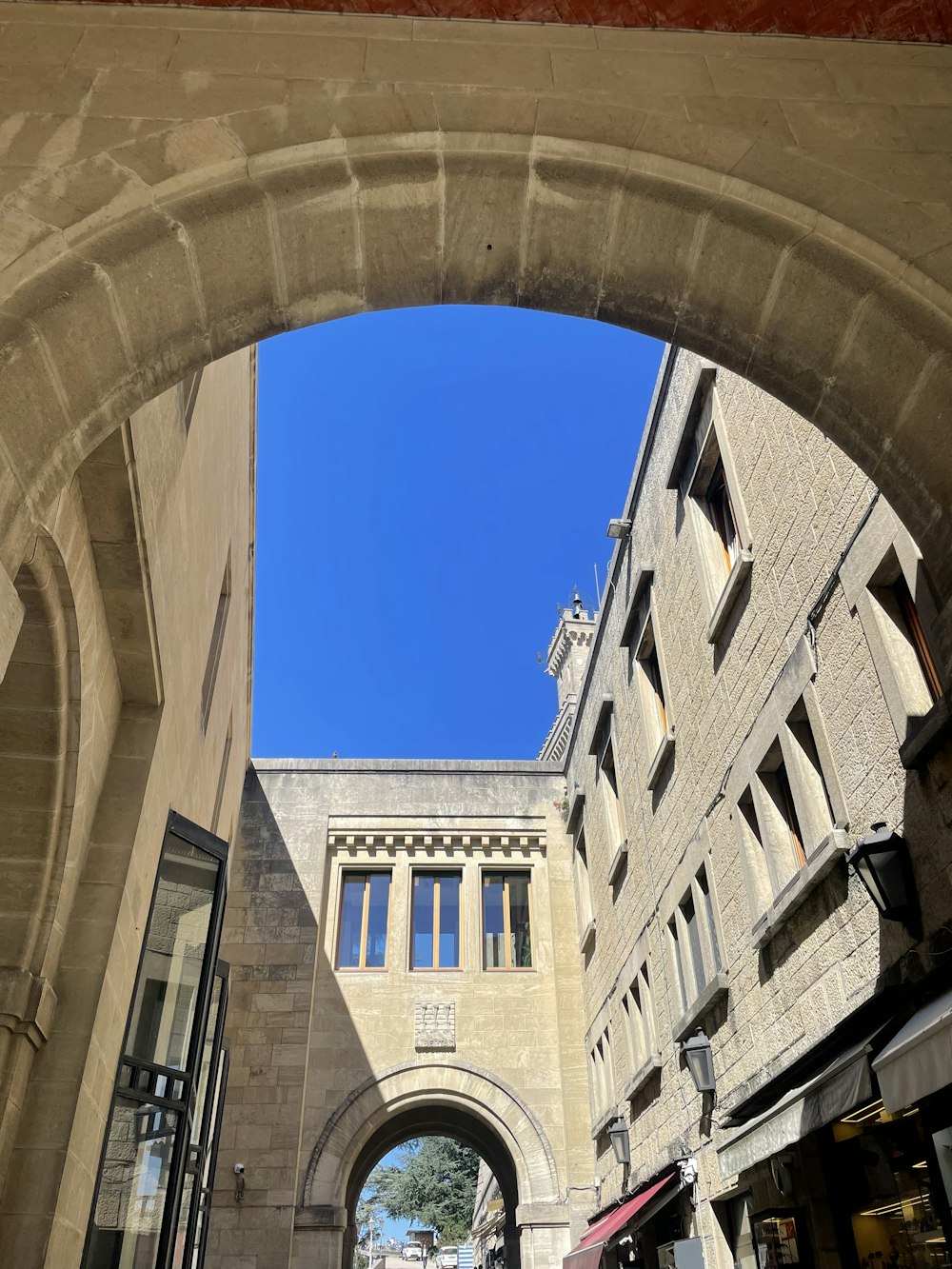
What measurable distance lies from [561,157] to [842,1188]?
561 centimetres

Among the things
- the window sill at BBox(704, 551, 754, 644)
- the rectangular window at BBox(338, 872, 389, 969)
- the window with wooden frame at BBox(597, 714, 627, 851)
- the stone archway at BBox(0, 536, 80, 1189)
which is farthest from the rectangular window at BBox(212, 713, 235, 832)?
the window sill at BBox(704, 551, 754, 644)

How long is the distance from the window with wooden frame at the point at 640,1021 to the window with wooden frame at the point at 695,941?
1.15 meters

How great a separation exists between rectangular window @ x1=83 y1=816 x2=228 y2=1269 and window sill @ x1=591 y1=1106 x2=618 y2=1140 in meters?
5.20

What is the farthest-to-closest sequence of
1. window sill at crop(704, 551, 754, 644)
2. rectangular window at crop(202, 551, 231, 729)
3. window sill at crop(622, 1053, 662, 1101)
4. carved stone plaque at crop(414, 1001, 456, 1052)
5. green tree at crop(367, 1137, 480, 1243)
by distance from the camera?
green tree at crop(367, 1137, 480, 1243), carved stone plaque at crop(414, 1001, 456, 1052), window sill at crop(622, 1053, 662, 1101), rectangular window at crop(202, 551, 231, 729), window sill at crop(704, 551, 754, 644)

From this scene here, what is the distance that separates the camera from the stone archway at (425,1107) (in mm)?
11523

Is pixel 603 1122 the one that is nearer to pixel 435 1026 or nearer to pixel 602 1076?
pixel 602 1076

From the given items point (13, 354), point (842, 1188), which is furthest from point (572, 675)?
point (13, 354)

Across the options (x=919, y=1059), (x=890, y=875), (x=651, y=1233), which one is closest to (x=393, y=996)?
(x=651, y=1233)

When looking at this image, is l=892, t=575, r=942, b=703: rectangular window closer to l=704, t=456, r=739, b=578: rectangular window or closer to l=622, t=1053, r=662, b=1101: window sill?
l=704, t=456, r=739, b=578: rectangular window

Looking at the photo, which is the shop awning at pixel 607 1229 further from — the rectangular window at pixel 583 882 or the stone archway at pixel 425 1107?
the rectangular window at pixel 583 882

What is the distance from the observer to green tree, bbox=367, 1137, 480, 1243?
31.5 metres

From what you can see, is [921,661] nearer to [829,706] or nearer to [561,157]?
[829,706]

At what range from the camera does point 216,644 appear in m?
8.75

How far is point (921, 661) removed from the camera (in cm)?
443
